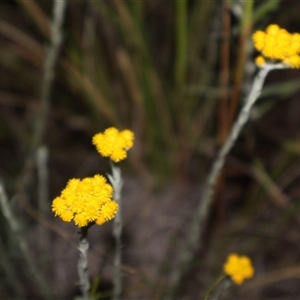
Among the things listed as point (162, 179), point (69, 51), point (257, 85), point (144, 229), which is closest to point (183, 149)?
point (162, 179)

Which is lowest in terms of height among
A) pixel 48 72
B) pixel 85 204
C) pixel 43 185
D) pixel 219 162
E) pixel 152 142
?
Result: pixel 85 204

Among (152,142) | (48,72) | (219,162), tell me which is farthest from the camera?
(152,142)

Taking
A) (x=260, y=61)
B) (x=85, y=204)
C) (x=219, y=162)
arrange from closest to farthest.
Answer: (x=85, y=204), (x=260, y=61), (x=219, y=162)

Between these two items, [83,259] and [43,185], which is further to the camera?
[43,185]

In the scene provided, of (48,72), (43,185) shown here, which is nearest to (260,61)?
(48,72)

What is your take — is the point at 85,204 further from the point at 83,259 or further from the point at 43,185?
the point at 43,185

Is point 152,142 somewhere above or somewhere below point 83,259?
above

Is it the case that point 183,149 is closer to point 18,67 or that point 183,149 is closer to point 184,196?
point 184,196

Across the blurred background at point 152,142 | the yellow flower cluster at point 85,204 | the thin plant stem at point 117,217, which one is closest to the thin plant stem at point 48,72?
the blurred background at point 152,142

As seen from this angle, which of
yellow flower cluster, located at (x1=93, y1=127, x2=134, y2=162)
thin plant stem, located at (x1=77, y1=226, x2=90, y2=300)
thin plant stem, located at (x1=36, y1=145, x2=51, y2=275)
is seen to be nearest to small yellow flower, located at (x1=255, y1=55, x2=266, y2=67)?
yellow flower cluster, located at (x1=93, y1=127, x2=134, y2=162)
